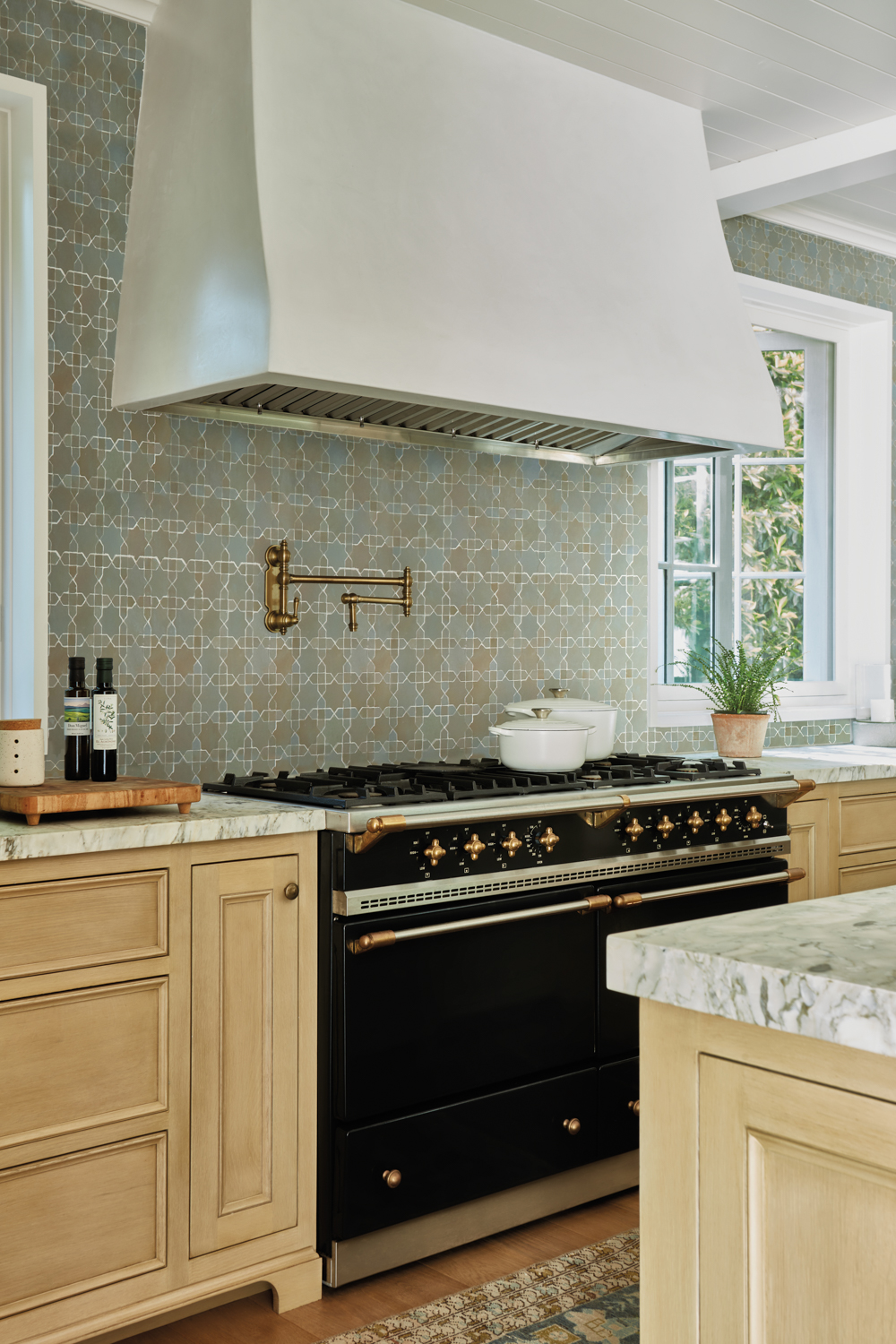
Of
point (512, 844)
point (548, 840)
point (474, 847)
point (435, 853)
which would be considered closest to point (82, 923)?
point (435, 853)

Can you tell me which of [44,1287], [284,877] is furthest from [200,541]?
[44,1287]

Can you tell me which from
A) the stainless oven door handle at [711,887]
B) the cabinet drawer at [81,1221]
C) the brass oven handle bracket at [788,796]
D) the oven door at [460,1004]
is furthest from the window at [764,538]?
the cabinet drawer at [81,1221]

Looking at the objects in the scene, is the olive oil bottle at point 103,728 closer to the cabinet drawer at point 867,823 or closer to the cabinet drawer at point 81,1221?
the cabinet drawer at point 81,1221

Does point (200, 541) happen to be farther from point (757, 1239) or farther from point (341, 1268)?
point (757, 1239)

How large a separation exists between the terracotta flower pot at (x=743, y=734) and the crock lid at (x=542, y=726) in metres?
0.92

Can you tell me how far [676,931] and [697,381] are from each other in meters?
2.14

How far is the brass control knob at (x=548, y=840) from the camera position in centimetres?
265

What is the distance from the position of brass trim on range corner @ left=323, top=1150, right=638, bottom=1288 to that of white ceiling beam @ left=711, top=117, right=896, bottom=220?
8.87ft

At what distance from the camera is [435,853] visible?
2.45 meters

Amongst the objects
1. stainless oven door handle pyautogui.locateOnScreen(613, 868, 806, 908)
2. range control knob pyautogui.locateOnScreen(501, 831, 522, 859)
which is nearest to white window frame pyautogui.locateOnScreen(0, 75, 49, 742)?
range control knob pyautogui.locateOnScreen(501, 831, 522, 859)

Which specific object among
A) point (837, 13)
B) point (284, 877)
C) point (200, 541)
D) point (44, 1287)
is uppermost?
point (837, 13)

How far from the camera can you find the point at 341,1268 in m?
2.36

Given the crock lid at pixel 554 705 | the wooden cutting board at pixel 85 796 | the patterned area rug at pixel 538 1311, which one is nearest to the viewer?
the wooden cutting board at pixel 85 796

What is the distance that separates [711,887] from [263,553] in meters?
1.36
